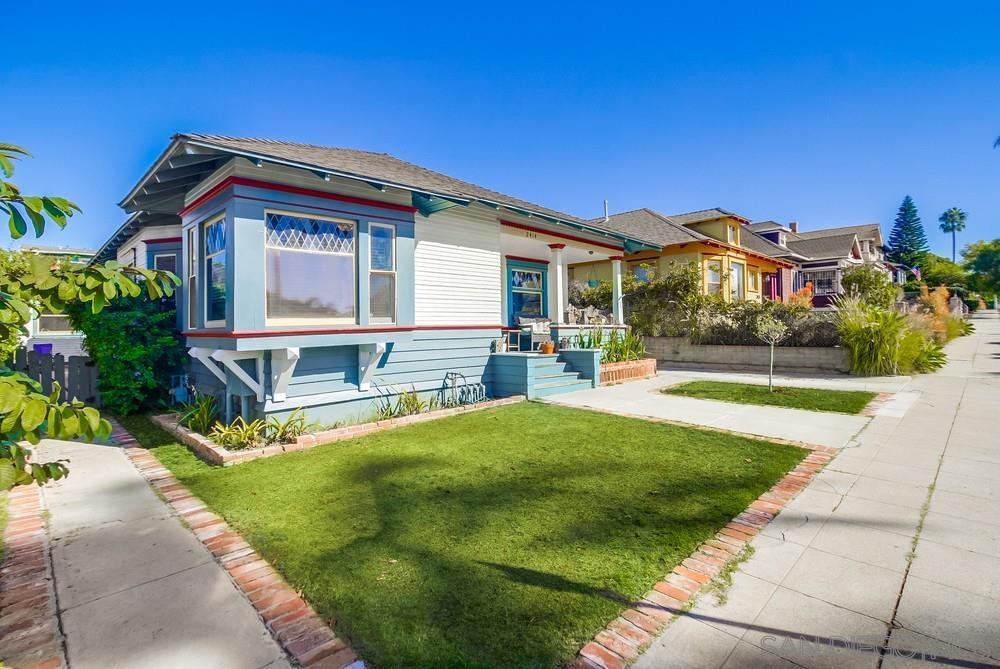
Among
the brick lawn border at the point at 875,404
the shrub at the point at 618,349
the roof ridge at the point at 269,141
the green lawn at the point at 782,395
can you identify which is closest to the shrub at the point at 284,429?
the roof ridge at the point at 269,141

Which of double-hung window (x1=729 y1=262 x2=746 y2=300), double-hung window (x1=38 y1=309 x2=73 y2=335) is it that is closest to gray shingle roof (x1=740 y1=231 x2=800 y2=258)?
double-hung window (x1=729 y1=262 x2=746 y2=300)

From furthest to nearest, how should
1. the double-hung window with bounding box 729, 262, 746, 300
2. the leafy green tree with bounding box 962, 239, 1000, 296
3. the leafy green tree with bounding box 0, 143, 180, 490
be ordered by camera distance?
the leafy green tree with bounding box 962, 239, 1000, 296
the double-hung window with bounding box 729, 262, 746, 300
the leafy green tree with bounding box 0, 143, 180, 490

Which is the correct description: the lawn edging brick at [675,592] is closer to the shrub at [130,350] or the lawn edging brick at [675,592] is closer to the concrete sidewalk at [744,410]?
the concrete sidewalk at [744,410]

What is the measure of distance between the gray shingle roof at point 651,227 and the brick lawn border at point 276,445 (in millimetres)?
11916

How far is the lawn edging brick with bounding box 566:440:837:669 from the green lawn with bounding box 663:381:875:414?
4762 mm

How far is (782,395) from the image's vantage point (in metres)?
9.12

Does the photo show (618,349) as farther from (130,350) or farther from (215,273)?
(130,350)

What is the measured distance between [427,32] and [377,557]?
11565mm

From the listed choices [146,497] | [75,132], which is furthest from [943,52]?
[75,132]

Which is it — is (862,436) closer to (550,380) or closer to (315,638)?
(550,380)

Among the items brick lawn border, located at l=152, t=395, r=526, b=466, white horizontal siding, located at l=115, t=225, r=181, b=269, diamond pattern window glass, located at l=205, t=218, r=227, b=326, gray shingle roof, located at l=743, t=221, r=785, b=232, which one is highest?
gray shingle roof, located at l=743, t=221, r=785, b=232

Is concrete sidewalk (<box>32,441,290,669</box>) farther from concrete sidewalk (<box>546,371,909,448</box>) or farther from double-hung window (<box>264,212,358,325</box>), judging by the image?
concrete sidewalk (<box>546,371,909,448</box>)

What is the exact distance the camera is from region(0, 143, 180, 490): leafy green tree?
1.43 m

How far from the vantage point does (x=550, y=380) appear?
9.69 metres
